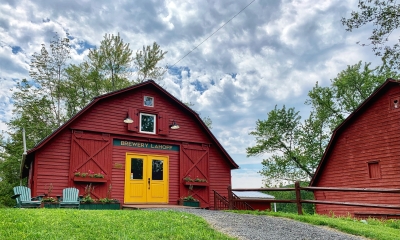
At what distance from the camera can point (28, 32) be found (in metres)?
16.2

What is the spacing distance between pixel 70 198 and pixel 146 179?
122 inches

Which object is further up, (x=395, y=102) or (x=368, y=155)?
(x=395, y=102)

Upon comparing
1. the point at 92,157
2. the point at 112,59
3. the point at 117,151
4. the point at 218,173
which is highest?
the point at 112,59

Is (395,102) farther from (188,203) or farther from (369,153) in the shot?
(188,203)

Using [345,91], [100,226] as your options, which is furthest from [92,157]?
[345,91]

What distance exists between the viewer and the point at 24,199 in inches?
413

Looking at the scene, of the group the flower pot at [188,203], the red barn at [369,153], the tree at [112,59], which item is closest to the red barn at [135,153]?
the flower pot at [188,203]

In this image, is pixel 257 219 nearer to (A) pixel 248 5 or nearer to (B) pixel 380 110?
(A) pixel 248 5

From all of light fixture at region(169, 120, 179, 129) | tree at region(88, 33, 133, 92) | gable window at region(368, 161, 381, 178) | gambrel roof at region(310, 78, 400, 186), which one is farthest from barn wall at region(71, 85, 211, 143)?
tree at region(88, 33, 133, 92)

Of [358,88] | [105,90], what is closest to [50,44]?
[105,90]

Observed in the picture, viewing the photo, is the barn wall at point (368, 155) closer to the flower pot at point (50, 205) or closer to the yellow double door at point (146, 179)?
the yellow double door at point (146, 179)

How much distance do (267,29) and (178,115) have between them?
196 inches

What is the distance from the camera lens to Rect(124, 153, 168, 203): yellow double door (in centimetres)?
1298

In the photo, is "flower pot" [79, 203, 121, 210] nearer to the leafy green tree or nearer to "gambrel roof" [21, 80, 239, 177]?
"gambrel roof" [21, 80, 239, 177]
